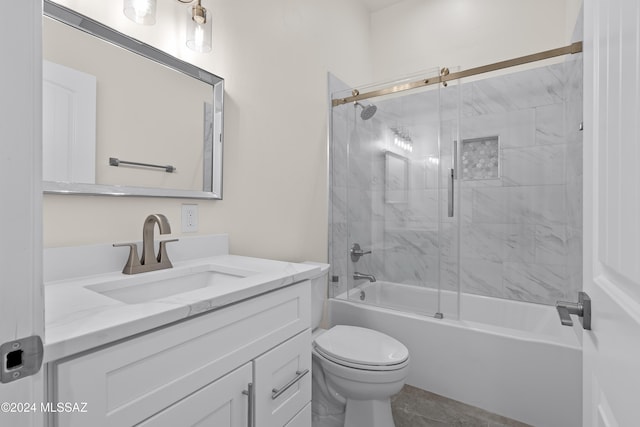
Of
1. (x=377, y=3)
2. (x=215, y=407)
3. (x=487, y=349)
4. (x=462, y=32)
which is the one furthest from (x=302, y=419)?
(x=377, y=3)

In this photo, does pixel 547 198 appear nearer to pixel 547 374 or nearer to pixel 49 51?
pixel 547 374

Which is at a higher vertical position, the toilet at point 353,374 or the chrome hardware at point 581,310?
the chrome hardware at point 581,310

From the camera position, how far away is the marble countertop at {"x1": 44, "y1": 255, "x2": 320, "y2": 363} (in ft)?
1.86

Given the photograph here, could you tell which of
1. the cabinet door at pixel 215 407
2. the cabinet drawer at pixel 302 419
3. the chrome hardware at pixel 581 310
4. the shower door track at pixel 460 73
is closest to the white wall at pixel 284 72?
the shower door track at pixel 460 73

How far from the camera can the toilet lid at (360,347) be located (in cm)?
145

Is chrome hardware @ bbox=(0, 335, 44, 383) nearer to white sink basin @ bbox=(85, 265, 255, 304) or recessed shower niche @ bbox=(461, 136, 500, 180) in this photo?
white sink basin @ bbox=(85, 265, 255, 304)

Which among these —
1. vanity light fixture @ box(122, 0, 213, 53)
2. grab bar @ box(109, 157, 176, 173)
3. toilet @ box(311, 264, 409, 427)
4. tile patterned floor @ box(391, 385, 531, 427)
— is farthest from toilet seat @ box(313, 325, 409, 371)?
vanity light fixture @ box(122, 0, 213, 53)

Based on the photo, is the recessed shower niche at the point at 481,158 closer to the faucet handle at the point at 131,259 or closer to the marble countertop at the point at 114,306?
the marble countertop at the point at 114,306

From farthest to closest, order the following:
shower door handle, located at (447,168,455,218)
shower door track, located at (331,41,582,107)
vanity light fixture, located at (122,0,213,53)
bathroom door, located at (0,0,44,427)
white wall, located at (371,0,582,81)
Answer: white wall, located at (371,0,582,81), shower door handle, located at (447,168,455,218), shower door track, located at (331,41,582,107), vanity light fixture, located at (122,0,213,53), bathroom door, located at (0,0,44,427)

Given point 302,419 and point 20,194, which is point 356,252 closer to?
point 302,419

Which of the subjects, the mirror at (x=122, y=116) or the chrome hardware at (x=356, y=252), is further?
the chrome hardware at (x=356, y=252)

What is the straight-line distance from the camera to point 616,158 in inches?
19.1

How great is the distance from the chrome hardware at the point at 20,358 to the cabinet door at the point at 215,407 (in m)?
0.35

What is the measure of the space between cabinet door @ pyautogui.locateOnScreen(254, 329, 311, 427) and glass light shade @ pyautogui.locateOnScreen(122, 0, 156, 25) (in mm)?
1244
